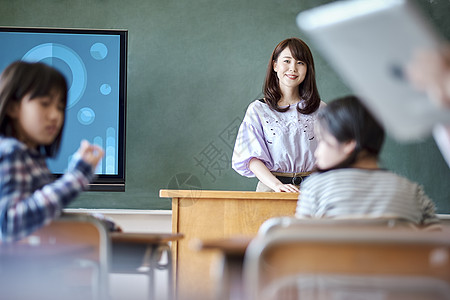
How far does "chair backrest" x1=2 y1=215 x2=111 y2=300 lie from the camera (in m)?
1.42

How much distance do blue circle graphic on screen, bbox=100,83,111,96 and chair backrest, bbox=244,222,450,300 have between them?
9.57 feet

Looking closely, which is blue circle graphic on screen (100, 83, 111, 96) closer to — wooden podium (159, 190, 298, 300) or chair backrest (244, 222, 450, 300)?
wooden podium (159, 190, 298, 300)

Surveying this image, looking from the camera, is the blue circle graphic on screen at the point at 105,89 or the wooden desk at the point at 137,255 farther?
the blue circle graphic on screen at the point at 105,89

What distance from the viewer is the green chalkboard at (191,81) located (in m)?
3.93

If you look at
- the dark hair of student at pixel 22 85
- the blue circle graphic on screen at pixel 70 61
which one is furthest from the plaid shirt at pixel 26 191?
the blue circle graphic on screen at pixel 70 61

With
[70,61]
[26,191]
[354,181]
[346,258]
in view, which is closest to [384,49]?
[346,258]

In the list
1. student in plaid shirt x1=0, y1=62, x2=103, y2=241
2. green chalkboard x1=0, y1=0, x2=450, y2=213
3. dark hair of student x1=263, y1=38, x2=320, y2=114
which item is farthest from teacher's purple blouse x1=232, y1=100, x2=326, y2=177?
student in plaid shirt x1=0, y1=62, x2=103, y2=241

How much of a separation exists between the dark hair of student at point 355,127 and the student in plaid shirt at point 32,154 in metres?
0.74

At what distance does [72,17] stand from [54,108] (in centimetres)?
248

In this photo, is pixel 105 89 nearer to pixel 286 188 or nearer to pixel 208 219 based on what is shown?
pixel 208 219

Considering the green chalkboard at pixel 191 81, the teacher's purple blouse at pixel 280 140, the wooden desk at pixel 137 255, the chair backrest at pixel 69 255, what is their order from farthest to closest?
1. the green chalkboard at pixel 191 81
2. the teacher's purple blouse at pixel 280 140
3. the wooden desk at pixel 137 255
4. the chair backrest at pixel 69 255

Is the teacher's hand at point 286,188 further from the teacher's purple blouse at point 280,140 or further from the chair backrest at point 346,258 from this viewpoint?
the chair backrest at point 346,258

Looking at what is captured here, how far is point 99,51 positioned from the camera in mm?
3992

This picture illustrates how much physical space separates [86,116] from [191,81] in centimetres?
77
